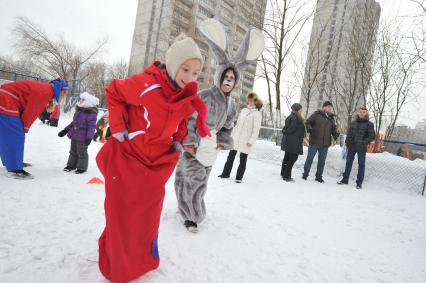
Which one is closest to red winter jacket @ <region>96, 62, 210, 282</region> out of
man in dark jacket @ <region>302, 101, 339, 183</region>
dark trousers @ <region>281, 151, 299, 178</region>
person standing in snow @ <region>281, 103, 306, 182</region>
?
person standing in snow @ <region>281, 103, 306, 182</region>

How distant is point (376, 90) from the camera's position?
14023mm

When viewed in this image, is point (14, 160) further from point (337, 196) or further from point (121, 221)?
point (337, 196)

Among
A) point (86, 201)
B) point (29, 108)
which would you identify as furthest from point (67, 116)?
point (86, 201)

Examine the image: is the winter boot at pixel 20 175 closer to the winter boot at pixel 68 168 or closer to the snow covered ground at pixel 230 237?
the snow covered ground at pixel 230 237

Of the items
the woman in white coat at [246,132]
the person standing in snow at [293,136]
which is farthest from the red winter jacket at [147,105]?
the person standing in snow at [293,136]

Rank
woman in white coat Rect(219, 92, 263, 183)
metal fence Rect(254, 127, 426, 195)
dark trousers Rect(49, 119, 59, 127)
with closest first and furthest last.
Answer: woman in white coat Rect(219, 92, 263, 183), metal fence Rect(254, 127, 426, 195), dark trousers Rect(49, 119, 59, 127)

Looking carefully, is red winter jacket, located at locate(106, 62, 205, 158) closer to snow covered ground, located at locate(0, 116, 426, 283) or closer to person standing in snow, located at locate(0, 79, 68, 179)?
snow covered ground, located at locate(0, 116, 426, 283)

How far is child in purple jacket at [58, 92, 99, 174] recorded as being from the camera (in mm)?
4766

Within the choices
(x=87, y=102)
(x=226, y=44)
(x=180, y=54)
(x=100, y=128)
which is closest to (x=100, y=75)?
(x=100, y=128)

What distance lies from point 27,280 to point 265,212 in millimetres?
3101

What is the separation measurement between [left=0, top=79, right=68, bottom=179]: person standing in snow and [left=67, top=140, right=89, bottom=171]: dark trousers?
89cm

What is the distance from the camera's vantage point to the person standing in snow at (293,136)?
22.1 feet

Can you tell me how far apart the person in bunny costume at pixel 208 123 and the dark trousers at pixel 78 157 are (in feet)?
8.43

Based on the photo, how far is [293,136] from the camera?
677cm
